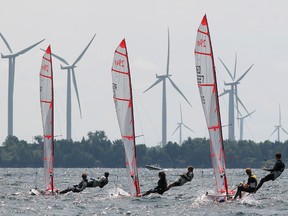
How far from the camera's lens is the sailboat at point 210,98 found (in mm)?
53188

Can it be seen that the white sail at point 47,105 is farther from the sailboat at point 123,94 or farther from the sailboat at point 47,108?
the sailboat at point 123,94

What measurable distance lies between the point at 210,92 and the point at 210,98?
341mm

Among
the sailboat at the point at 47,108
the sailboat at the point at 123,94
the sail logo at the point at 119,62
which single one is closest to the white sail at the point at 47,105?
the sailboat at the point at 47,108

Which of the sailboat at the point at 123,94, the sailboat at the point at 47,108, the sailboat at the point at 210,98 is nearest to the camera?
the sailboat at the point at 210,98

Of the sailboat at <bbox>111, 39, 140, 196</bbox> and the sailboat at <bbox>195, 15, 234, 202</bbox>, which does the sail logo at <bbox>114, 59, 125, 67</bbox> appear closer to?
the sailboat at <bbox>111, 39, 140, 196</bbox>

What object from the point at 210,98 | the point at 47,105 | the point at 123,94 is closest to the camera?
the point at 210,98

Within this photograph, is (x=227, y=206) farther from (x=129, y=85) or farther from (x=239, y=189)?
(x=129, y=85)

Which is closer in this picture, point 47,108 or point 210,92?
point 210,92

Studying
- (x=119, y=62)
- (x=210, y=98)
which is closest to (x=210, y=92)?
(x=210, y=98)

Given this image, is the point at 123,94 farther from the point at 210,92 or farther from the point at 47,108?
the point at 47,108

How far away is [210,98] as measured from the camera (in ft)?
175

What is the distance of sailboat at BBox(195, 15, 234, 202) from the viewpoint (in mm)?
53188

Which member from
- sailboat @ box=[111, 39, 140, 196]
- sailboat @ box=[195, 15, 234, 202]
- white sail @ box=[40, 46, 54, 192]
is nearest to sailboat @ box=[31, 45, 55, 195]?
white sail @ box=[40, 46, 54, 192]

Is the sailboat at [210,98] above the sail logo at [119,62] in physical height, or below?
below
